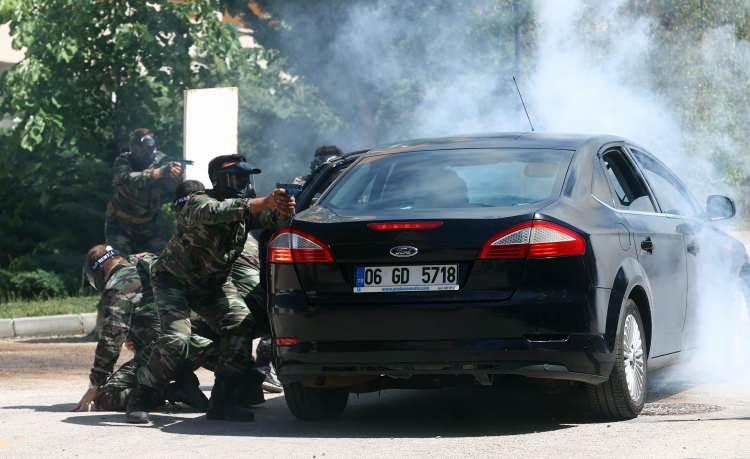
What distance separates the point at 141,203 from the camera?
1265cm

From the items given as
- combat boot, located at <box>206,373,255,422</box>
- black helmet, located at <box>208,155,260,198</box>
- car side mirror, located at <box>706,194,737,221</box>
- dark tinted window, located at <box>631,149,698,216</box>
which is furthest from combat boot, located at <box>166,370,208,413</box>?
car side mirror, located at <box>706,194,737,221</box>

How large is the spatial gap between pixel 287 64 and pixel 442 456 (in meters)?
14.1

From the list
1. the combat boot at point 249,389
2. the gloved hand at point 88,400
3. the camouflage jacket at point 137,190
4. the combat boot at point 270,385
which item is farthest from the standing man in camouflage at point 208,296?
the camouflage jacket at point 137,190

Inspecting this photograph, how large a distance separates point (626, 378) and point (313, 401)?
5.05ft

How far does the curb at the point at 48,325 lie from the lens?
14078 millimetres

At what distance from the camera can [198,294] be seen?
7699 millimetres

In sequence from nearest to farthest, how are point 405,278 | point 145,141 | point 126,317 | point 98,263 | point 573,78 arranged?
point 405,278
point 126,317
point 98,263
point 145,141
point 573,78

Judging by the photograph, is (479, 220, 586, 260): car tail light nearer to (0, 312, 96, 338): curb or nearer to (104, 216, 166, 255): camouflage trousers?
(104, 216, 166, 255): camouflage trousers

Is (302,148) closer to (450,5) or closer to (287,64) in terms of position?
(287,64)

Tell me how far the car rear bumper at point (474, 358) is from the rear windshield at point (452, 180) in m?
0.68

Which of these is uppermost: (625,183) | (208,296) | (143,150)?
(143,150)

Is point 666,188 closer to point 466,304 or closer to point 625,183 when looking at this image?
point 625,183

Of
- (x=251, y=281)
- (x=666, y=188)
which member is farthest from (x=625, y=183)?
(x=251, y=281)

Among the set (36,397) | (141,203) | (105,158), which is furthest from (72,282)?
(36,397)
